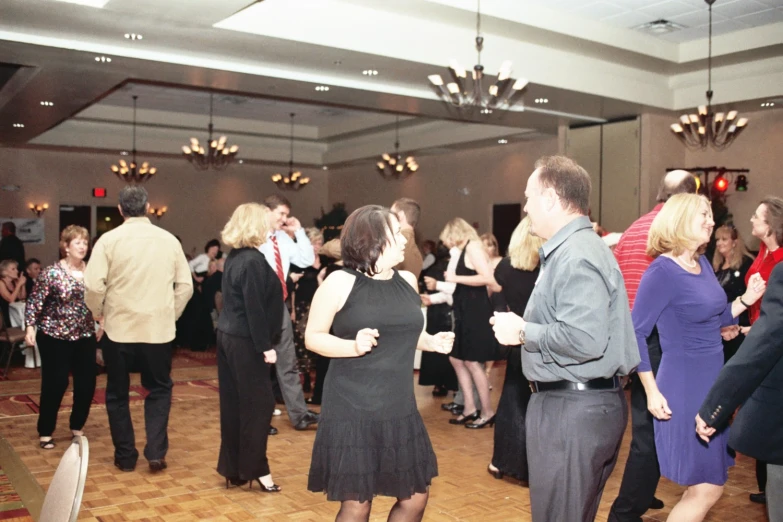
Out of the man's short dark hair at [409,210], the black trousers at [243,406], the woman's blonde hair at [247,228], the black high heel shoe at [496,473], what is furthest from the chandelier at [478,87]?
the black trousers at [243,406]

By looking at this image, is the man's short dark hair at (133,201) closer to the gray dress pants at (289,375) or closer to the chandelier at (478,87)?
the gray dress pants at (289,375)

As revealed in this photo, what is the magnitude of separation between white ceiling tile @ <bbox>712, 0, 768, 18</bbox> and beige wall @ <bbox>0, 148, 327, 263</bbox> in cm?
1245

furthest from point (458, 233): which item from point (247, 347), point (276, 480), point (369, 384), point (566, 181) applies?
point (566, 181)

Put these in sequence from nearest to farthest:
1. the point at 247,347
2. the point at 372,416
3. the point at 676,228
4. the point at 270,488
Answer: the point at 372,416 → the point at 676,228 → the point at 247,347 → the point at 270,488

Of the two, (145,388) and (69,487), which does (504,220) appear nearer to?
(145,388)

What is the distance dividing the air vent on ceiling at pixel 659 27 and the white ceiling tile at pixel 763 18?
640 mm

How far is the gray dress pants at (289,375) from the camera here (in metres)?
5.42

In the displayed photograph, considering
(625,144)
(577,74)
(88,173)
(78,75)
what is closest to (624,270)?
(577,74)

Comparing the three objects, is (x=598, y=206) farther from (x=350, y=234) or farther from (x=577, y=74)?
(x=350, y=234)

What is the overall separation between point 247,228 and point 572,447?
240 cm

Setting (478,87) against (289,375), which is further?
(478,87)

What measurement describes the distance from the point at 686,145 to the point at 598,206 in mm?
1571

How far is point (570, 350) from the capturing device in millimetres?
2020

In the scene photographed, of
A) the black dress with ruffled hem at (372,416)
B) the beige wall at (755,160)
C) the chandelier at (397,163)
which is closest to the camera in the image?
the black dress with ruffled hem at (372,416)
